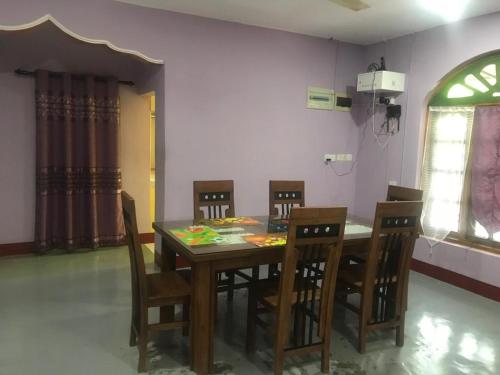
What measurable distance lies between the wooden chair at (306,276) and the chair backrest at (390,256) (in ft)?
1.12

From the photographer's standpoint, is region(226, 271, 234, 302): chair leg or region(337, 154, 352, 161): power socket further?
region(337, 154, 352, 161): power socket

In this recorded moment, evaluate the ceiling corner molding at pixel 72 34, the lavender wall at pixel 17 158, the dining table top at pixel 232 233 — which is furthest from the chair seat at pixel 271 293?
the lavender wall at pixel 17 158

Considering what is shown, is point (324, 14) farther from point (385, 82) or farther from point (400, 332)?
point (400, 332)

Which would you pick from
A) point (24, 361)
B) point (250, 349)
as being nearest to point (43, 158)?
point (24, 361)

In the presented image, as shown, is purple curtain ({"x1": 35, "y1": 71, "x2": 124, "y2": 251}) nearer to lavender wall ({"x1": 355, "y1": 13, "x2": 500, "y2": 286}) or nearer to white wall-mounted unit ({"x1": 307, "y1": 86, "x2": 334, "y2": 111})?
white wall-mounted unit ({"x1": 307, "y1": 86, "x2": 334, "y2": 111})

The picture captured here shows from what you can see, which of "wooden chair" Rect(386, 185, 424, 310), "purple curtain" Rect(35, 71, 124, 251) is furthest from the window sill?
"purple curtain" Rect(35, 71, 124, 251)

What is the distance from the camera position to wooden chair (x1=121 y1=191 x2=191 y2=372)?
2.20 meters

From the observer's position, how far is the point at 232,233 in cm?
268

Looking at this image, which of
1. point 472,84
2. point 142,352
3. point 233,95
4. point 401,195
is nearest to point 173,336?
point 142,352

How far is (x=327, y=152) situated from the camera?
4.89m

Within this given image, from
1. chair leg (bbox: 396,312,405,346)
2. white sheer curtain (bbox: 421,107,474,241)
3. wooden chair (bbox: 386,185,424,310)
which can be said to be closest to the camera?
chair leg (bbox: 396,312,405,346)

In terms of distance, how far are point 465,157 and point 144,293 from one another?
3297 mm

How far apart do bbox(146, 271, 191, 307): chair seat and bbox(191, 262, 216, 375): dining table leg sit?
Answer: 12 cm

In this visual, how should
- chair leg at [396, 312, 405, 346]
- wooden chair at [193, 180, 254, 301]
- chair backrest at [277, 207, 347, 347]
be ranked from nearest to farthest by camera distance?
chair backrest at [277, 207, 347, 347] → chair leg at [396, 312, 405, 346] → wooden chair at [193, 180, 254, 301]
